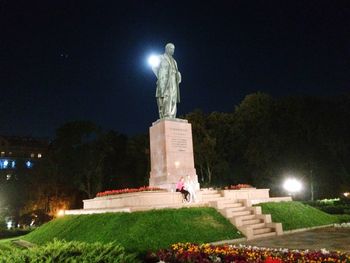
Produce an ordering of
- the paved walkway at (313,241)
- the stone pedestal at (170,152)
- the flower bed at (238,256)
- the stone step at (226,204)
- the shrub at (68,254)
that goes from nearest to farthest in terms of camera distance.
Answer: the shrub at (68,254) → the flower bed at (238,256) → the paved walkway at (313,241) → the stone step at (226,204) → the stone pedestal at (170,152)

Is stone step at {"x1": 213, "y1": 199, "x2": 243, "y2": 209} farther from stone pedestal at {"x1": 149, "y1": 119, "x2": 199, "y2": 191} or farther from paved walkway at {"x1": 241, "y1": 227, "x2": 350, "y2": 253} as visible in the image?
stone pedestal at {"x1": 149, "y1": 119, "x2": 199, "y2": 191}

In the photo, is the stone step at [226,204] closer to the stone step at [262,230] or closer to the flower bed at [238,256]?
the stone step at [262,230]

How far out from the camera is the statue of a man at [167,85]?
75.0ft

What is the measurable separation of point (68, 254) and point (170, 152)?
14521 mm

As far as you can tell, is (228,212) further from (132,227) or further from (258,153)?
(258,153)

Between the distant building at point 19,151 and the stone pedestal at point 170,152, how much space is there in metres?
66.9

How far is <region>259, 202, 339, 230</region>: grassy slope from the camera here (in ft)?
55.9

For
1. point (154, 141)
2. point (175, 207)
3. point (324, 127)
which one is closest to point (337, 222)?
point (175, 207)

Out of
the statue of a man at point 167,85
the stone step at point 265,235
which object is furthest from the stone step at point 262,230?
the statue of a man at point 167,85

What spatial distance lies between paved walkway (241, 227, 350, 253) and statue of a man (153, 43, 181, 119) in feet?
35.9

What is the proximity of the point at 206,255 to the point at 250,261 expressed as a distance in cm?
141

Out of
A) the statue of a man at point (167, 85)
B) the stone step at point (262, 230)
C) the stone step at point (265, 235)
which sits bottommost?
the stone step at point (265, 235)

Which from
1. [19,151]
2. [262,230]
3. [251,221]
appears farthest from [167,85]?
[19,151]

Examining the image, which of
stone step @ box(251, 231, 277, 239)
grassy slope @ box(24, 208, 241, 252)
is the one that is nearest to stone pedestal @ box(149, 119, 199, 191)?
grassy slope @ box(24, 208, 241, 252)
